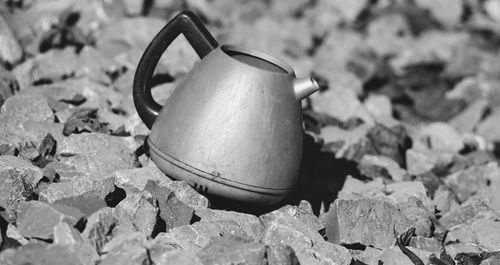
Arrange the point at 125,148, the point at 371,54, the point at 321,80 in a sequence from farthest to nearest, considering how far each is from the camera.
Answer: the point at 371,54
the point at 321,80
the point at 125,148

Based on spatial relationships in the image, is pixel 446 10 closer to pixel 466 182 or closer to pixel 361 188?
pixel 466 182

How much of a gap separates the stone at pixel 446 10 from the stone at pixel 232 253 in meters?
5.47

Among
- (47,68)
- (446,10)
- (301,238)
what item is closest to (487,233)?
(301,238)

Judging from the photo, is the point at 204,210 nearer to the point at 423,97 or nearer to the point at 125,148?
the point at 125,148

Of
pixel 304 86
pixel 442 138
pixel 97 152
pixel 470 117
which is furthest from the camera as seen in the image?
pixel 470 117

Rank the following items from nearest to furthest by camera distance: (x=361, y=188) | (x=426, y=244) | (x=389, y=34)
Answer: (x=426, y=244), (x=361, y=188), (x=389, y=34)

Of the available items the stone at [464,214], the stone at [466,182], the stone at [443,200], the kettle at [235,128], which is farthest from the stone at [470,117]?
the kettle at [235,128]

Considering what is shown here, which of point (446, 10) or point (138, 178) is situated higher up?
point (138, 178)

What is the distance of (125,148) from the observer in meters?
3.64

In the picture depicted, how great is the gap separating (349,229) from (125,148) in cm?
101

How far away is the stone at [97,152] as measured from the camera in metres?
3.52

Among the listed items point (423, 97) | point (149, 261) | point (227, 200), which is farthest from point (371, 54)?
point (149, 261)

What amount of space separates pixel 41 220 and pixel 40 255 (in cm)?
23

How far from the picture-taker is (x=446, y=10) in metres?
7.91
